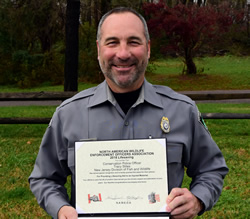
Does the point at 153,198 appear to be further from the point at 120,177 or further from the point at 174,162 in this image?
the point at 174,162

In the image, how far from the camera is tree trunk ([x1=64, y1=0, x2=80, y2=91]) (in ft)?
30.3

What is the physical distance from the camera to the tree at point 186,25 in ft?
63.2

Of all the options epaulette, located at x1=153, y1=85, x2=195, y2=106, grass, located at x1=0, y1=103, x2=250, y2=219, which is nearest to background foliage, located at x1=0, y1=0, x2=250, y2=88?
grass, located at x1=0, y1=103, x2=250, y2=219

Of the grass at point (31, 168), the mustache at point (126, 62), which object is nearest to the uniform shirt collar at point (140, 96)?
the mustache at point (126, 62)

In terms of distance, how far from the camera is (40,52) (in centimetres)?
2288

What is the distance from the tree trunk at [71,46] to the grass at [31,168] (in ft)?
4.22

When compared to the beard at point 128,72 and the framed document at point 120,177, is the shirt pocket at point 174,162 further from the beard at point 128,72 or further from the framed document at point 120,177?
the beard at point 128,72

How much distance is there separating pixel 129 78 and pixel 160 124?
253 millimetres

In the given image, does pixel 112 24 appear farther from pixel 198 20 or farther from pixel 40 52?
pixel 40 52

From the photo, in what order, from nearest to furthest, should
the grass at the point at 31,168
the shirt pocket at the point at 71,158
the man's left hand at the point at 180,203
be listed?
1. the man's left hand at the point at 180,203
2. the shirt pocket at the point at 71,158
3. the grass at the point at 31,168

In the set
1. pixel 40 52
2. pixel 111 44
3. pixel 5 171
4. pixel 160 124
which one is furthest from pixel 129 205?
pixel 40 52

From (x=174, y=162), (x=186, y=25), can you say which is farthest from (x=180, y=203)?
(x=186, y=25)

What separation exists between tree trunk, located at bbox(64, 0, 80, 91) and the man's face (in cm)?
767

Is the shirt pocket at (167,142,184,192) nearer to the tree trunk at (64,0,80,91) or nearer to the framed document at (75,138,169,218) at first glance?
the framed document at (75,138,169,218)
